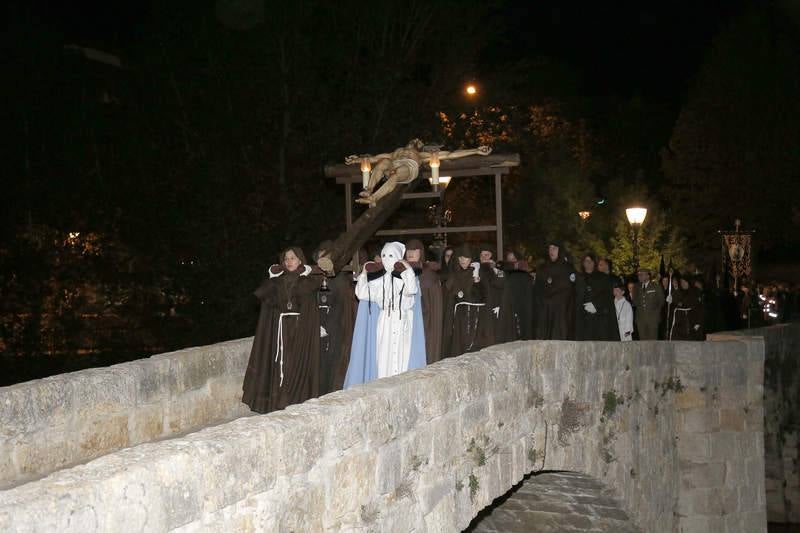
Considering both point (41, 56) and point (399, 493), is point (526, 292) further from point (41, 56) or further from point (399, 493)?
point (41, 56)

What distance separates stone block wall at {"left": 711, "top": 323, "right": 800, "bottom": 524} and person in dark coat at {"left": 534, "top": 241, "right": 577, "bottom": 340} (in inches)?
254

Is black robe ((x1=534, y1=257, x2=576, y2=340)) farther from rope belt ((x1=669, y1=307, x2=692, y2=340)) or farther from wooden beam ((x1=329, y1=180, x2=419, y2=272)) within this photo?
rope belt ((x1=669, y1=307, x2=692, y2=340))

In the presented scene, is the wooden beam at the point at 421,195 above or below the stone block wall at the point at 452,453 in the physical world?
above

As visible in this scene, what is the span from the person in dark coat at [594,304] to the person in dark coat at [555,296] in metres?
0.62

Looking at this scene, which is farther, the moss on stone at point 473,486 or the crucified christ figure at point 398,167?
the crucified christ figure at point 398,167

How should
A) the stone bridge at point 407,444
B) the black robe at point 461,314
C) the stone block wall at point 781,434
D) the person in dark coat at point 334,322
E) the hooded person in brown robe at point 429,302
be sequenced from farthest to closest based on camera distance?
the stone block wall at point 781,434 → the black robe at point 461,314 → the person in dark coat at point 334,322 → the hooded person in brown robe at point 429,302 → the stone bridge at point 407,444

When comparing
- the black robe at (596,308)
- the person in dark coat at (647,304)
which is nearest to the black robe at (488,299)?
the black robe at (596,308)

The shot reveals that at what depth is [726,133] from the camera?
123ft

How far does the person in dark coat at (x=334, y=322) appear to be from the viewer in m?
9.05

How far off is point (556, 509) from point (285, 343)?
158 inches

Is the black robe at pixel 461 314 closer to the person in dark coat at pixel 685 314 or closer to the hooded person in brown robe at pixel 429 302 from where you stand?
the hooded person in brown robe at pixel 429 302

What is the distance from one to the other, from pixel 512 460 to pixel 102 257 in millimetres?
12559

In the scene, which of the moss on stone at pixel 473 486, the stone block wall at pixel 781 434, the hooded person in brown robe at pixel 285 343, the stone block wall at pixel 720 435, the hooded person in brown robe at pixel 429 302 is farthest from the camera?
the stone block wall at pixel 781 434

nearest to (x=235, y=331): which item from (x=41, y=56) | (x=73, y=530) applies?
(x=41, y=56)
